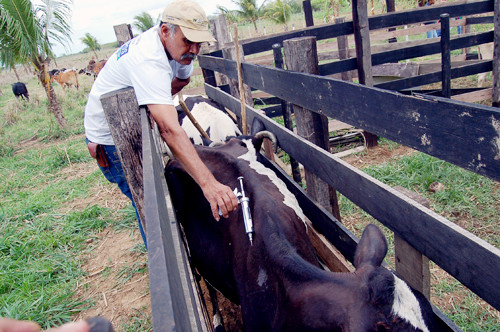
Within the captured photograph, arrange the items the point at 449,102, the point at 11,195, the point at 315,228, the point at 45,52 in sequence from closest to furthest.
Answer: the point at 449,102 → the point at 315,228 → the point at 11,195 → the point at 45,52

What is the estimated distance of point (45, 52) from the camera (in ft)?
38.0

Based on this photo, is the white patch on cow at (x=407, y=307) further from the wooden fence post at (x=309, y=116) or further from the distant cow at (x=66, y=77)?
the distant cow at (x=66, y=77)

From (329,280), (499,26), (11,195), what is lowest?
(11,195)

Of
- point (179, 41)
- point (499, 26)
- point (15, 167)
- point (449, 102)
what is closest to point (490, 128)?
point (449, 102)

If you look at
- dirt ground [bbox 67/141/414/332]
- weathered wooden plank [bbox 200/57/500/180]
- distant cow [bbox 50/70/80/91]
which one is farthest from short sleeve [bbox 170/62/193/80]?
distant cow [bbox 50/70/80/91]

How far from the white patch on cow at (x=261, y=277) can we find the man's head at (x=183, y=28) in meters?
1.67

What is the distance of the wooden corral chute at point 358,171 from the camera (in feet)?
3.32

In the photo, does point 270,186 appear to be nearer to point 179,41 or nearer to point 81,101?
point 179,41

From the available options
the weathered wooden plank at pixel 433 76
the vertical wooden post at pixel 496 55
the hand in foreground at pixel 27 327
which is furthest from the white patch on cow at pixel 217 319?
the vertical wooden post at pixel 496 55

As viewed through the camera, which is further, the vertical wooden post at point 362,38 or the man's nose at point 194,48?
the vertical wooden post at point 362,38

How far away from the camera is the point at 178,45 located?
9.16ft

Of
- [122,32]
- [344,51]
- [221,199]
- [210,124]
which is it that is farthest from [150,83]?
[344,51]

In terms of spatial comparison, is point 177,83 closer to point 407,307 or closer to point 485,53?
point 407,307

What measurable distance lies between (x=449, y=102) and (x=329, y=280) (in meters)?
0.89
